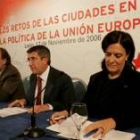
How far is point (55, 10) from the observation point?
366 centimetres

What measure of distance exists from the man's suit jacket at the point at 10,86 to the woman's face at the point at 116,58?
1.47 m

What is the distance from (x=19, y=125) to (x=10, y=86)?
4.81 ft

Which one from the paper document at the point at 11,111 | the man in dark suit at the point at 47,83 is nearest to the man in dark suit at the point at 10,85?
the man in dark suit at the point at 47,83

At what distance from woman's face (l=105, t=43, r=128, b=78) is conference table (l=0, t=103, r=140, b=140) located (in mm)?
519

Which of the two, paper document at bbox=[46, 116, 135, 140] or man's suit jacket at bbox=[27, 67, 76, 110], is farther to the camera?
man's suit jacket at bbox=[27, 67, 76, 110]

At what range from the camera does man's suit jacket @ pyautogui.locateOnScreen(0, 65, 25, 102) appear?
10.3ft

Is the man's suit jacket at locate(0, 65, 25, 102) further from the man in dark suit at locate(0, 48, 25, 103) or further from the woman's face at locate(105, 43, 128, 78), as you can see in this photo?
the woman's face at locate(105, 43, 128, 78)

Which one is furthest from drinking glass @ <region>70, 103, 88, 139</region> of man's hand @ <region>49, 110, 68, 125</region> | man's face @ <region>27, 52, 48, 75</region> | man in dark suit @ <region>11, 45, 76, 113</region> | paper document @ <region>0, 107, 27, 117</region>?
man's face @ <region>27, 52, 48, 75</region>

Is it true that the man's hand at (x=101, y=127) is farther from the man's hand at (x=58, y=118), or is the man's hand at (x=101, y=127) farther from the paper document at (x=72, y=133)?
the man's hand at (x=58, y=118)

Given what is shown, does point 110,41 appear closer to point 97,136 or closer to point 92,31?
point 97,136

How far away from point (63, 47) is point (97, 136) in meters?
2.24

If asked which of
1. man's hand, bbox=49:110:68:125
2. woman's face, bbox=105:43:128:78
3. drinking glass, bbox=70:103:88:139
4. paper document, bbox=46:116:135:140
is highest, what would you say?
woman's face, bbox=105:43:128:78

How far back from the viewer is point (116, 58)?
204 cm

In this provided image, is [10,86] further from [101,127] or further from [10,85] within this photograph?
[101,127]
